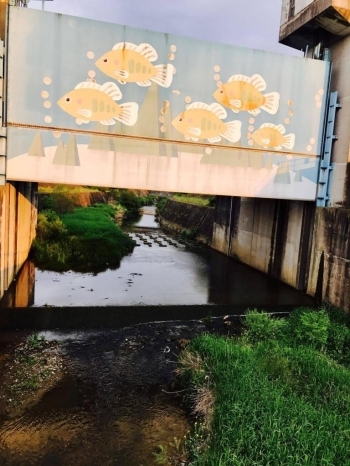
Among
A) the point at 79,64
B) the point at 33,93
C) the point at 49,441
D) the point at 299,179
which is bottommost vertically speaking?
the point at 49,441

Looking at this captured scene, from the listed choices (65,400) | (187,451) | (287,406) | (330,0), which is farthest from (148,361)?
(330,0)

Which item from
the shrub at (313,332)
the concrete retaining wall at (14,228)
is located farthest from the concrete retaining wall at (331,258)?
the concrete retaining wall at (14,228)

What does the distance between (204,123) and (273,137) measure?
7.05 feet

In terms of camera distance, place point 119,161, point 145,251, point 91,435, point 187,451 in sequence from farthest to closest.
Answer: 1. point 145,251
2. point 119,161
3. point 91,435
4. point 187,451

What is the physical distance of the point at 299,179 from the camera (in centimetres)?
1115

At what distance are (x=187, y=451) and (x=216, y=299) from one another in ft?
24.0

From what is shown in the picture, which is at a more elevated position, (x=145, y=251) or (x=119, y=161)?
(x=119, y=161)

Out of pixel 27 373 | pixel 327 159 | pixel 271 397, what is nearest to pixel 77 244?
pixel 27 373

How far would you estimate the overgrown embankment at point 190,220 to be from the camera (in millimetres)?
23173

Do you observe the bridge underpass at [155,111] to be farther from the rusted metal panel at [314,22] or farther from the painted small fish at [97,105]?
the rusted metal panel at [314,22]

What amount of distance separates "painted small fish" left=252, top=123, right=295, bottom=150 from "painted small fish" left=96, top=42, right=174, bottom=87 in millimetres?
2906

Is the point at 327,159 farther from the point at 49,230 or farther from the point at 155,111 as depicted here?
the point at 49,230

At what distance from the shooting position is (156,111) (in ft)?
31.6

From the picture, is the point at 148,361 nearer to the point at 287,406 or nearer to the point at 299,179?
the point at 287,406
